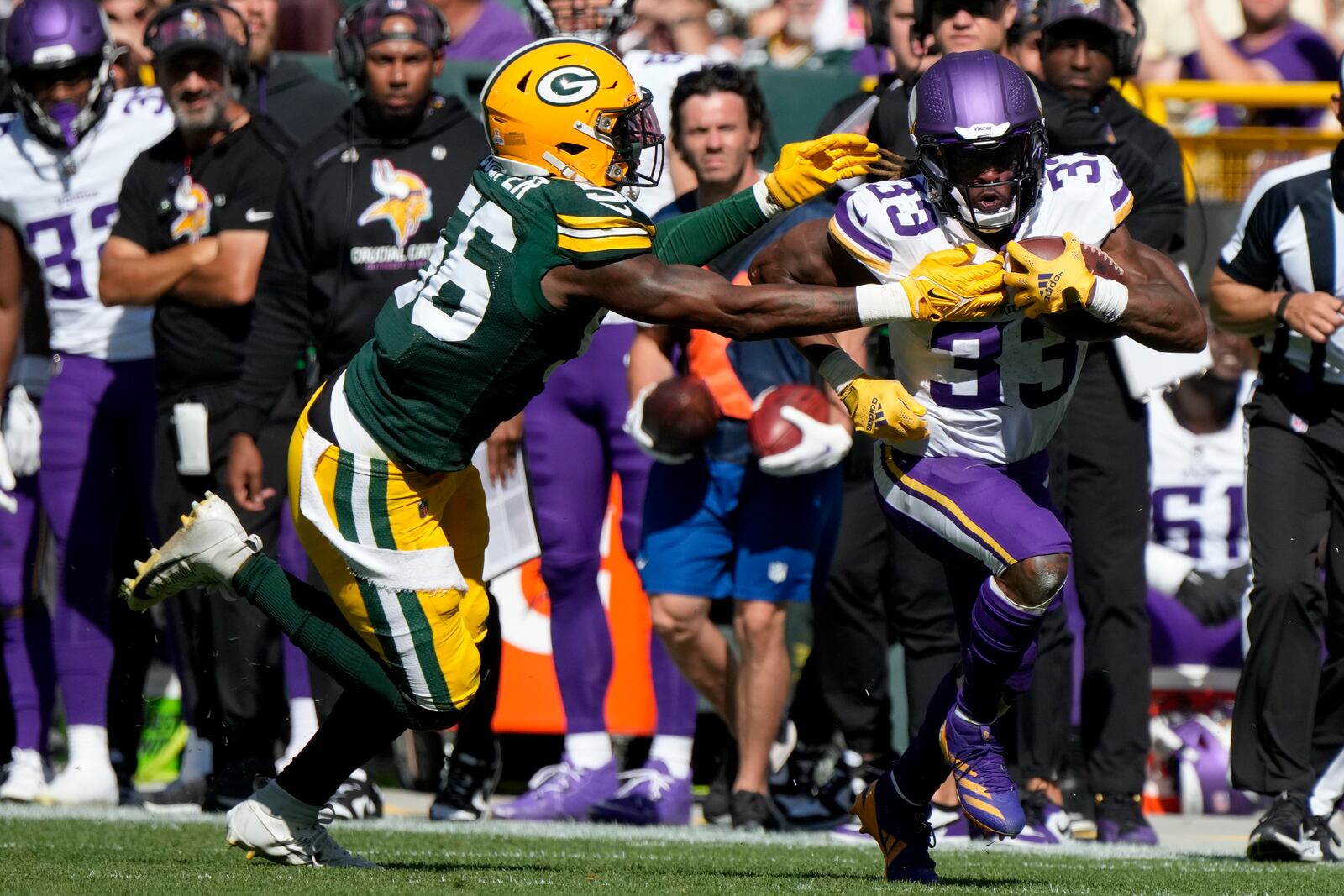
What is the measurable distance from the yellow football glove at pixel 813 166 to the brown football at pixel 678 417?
5.33 feet

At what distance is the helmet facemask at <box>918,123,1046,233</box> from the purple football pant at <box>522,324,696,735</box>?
206 centimetres

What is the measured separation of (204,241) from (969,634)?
3293 mm

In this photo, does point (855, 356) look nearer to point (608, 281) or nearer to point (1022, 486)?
point (1022, 486)

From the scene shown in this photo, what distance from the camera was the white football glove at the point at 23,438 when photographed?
24.7 ft

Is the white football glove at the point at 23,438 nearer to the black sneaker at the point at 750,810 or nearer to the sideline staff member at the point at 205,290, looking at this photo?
the sideline staff member at the point at 205,290

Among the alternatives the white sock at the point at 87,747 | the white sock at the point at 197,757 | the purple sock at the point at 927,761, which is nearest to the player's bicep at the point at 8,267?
the white sock at the point at 87,747

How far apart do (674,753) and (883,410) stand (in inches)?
90.2

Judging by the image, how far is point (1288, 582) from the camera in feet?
20.6

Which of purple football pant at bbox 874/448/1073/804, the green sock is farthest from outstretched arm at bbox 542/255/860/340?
the green sock

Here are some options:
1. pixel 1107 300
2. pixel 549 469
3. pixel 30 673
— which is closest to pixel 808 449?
pixel 549 469

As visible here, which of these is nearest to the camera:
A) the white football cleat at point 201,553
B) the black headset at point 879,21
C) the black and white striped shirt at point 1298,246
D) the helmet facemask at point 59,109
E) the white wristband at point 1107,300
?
the white wristband at point 1107,300

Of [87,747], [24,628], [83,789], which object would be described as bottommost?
[83,789]

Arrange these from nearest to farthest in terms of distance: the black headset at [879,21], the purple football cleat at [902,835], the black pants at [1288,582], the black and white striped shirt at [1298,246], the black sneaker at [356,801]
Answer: the purple football cleat at [902,835], the black pants at [1288,582], the black and white striped shirt at [1298,246], the black sneaker at [356,801], the black headset at [879,21]

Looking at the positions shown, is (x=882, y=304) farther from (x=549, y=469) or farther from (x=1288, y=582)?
(x=549, y=469)
